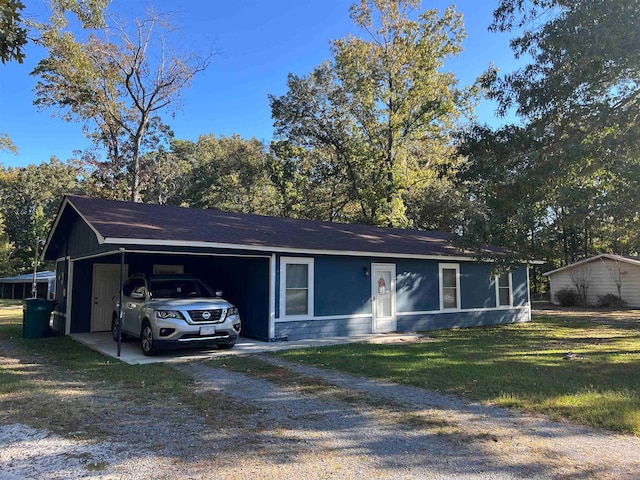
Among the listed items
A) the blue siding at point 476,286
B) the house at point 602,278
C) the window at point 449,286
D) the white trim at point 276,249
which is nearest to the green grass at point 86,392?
the white trim at point 276,249

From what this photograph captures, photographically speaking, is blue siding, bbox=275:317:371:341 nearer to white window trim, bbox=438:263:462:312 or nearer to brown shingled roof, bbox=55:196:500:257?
brown shingled roof, bbox=55:196:500:257

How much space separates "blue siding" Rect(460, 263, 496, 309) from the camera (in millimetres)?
15945

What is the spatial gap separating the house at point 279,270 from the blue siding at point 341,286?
28 millimetres

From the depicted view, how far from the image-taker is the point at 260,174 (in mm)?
35906

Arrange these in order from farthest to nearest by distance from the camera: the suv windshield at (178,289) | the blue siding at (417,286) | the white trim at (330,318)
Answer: the blue siding at (417,286) < the white trim at (330,318) < the suv windshield at (178,289)

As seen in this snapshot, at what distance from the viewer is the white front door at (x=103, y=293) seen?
560 inches

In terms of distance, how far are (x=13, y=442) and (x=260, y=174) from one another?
3204cm

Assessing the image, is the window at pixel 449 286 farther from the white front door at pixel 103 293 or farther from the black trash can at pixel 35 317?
the black trash can at pixel 35 317

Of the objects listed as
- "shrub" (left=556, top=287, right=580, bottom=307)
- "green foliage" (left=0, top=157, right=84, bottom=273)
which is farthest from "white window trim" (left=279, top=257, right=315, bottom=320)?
"green foliage" (left=0, top=157, right=84, bottom=273)

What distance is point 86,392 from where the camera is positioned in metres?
6.71

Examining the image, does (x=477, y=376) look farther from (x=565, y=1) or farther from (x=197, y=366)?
(x=565, y=1)

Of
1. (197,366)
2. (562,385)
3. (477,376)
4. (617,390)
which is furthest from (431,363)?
(197,366)

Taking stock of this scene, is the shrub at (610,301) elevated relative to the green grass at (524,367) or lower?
elevated

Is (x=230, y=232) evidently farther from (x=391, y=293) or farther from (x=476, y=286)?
(x=476, y=286)
